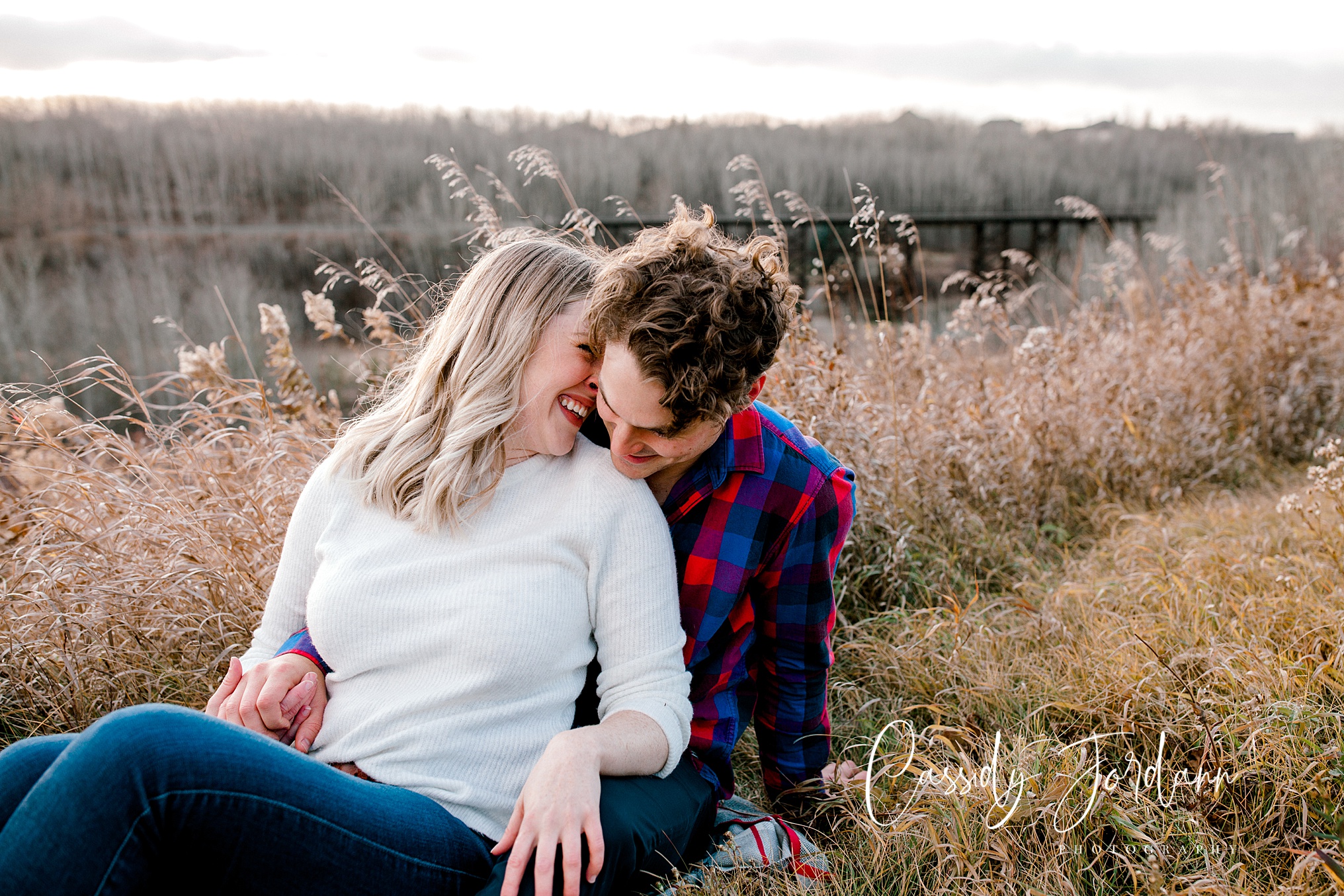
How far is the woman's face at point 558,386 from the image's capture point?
1.46 metres

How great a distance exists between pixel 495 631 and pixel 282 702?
0.41 m

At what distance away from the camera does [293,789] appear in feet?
3.66

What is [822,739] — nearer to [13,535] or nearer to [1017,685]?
[1017,685]

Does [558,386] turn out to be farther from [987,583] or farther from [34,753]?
[987,583]

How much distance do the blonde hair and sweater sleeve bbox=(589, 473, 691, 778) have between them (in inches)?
9.5

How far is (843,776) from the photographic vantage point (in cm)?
182

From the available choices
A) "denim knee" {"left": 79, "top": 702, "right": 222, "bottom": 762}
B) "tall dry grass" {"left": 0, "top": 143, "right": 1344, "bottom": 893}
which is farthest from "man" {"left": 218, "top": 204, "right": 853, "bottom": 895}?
"denim knee" {"left": 79, "top": 702, "right": 222, "bottom": 762}

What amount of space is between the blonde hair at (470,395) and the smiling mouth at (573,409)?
0.28 ft

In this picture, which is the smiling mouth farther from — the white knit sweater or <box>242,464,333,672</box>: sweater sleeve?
<box>242,464,333,672</box>: sweater sleeve

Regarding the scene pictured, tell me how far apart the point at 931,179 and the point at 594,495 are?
1021 cm

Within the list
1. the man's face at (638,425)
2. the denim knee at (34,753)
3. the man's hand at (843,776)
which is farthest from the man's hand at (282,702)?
the man's hand at (843,776)

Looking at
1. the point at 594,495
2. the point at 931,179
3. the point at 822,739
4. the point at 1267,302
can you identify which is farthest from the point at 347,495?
the point at 931,179

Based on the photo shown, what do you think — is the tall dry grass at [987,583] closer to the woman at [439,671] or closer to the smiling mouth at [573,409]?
the woman at [439,671]

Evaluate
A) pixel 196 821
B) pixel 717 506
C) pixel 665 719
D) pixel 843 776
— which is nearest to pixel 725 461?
pixel 717 506
